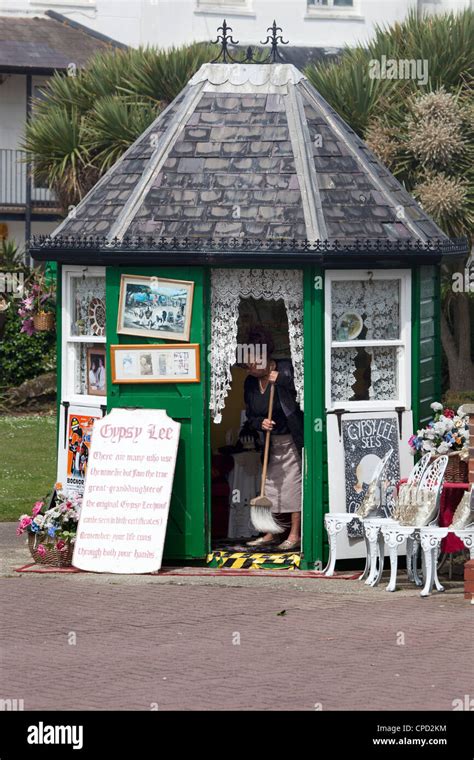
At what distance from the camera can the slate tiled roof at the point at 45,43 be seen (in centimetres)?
3300

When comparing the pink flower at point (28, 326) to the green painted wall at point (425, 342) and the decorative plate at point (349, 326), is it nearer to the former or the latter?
the green painted wall at point (425, 342)

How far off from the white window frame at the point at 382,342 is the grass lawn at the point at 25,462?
4.29 m

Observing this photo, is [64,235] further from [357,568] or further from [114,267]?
[357,568]

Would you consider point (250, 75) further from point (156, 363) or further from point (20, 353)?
point (20, 353)

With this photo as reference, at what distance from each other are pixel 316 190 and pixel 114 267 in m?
1.70

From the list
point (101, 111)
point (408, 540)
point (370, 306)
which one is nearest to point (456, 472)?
point (408, 540)

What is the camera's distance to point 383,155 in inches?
816

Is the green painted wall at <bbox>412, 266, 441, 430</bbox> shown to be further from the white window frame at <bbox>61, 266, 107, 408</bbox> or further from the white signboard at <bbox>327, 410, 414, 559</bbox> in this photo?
the white window frame at <bbox>61, 266, 107, 408</bbox>

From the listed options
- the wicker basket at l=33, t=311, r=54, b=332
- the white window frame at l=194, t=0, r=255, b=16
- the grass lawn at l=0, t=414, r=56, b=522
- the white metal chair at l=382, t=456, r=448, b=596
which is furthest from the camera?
the white window frame at l=194, t=0, r=255, b=16

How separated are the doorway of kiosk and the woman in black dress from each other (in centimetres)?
20

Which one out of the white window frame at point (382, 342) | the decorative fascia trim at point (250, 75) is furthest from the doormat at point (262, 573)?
the decorative fascia trim at point (250, 75)

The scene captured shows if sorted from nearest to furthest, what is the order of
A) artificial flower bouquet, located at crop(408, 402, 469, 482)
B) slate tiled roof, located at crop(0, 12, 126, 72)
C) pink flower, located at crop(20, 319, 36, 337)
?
artificial flower bouquet, located at crop(408, 402, 469, 482)
pink flower, located at crop(20, 319, 36, 337)
slate tiled roof, located at crop(0, 12, 126, 72)

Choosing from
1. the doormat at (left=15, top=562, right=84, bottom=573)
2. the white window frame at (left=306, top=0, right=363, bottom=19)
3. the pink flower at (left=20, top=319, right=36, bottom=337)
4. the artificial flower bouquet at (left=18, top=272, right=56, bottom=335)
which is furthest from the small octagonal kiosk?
the white window frame at (left=306, top=0, right=363, bottom=19)

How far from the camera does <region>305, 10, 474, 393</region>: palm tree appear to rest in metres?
20.5
